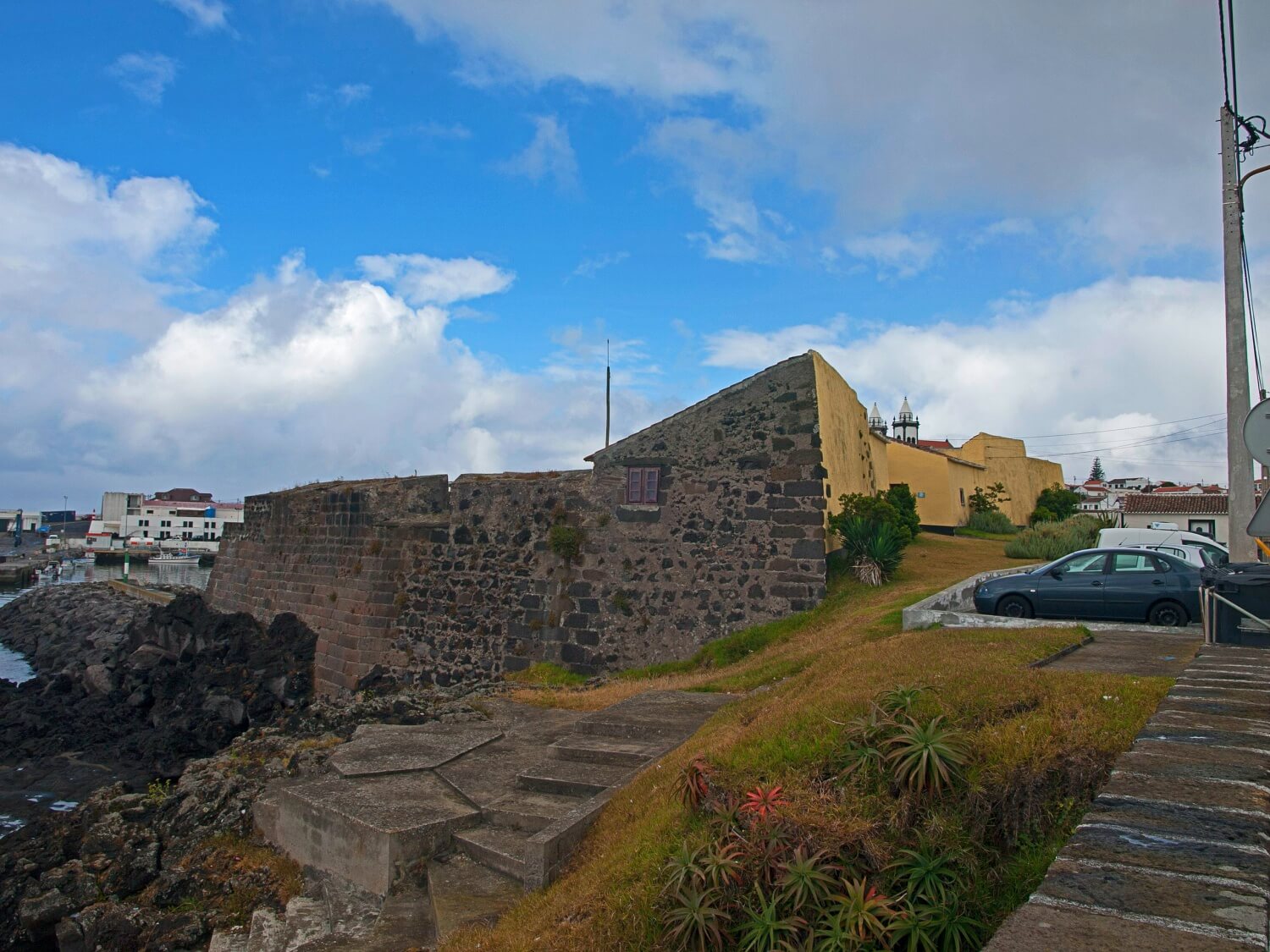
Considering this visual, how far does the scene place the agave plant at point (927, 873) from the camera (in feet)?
12.4

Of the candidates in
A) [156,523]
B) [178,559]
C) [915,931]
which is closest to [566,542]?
[915,931]

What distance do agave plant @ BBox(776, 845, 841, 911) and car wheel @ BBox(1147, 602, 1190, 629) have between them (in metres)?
8.00

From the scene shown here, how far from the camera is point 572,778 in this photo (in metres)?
7.12

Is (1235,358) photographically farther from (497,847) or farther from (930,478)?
(930,478)

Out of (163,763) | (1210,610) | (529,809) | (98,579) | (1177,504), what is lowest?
(163,763)

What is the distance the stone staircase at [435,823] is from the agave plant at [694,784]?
1030 millimetres

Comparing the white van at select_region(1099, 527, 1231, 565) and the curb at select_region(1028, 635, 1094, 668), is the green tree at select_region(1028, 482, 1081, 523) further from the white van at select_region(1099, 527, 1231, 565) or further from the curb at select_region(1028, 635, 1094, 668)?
the curb at select_region(1028, 635, 1094, 668)

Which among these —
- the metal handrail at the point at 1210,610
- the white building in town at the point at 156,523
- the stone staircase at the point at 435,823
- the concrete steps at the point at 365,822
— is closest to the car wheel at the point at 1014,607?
the metal handrail at the point at 1210,610

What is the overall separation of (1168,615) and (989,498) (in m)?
19.7

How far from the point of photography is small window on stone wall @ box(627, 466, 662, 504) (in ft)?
48.1

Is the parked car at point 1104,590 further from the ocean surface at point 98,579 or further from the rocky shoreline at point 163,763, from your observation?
the ocean surface at point 98,579

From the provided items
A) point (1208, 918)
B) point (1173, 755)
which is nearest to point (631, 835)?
point (1173, 755)

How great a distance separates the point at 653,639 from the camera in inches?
556

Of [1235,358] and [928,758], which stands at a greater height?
[1235,358]
